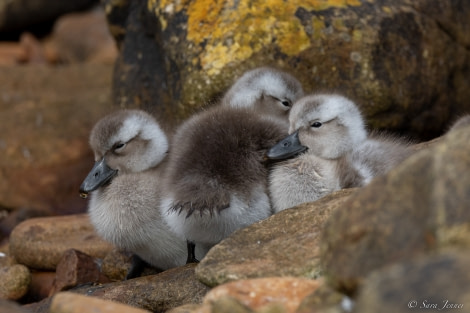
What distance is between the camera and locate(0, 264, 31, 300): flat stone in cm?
556

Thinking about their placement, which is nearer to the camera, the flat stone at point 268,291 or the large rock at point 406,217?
the large rock at point 406,217

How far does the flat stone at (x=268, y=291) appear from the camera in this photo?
3117 millimetres

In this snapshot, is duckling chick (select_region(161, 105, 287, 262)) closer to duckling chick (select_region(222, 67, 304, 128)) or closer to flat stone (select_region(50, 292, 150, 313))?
duckling chick (select_region(222, 67, 304, 128))

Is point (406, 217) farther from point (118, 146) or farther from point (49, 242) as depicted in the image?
point (49, 242)

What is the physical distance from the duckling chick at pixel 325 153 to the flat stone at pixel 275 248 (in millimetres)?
327

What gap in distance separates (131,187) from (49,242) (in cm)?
138

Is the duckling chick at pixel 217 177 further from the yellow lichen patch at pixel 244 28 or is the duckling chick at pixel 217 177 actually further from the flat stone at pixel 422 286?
the flat stone at pixel 422 286

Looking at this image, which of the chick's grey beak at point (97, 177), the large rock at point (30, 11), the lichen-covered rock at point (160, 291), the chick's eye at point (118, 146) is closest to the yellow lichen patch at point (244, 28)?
the chick's eye at point (118, 146)

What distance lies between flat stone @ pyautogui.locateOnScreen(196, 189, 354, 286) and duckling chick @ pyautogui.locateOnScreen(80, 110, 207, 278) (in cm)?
100

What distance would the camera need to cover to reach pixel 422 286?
2266mm

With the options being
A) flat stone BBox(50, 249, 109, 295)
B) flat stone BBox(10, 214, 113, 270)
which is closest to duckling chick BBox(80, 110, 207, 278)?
flat stone BBox(50, 249, 109, 295)

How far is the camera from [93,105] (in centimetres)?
886

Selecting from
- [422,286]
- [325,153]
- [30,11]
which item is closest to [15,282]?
[325,153]

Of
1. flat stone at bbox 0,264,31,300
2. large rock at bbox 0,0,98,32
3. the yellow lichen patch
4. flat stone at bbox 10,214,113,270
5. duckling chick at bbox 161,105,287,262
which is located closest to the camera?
duckling chick at bbox 161,105,287,262
